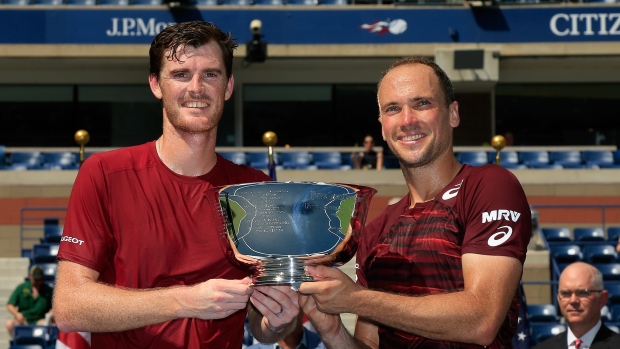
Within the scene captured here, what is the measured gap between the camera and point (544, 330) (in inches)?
459

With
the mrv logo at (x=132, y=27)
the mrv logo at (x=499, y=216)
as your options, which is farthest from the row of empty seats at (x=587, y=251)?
the mrv logo at (x=132, y=27)

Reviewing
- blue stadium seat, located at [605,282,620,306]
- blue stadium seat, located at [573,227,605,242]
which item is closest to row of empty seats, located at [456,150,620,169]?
blue stadium seat, located at [573,227,605,242]

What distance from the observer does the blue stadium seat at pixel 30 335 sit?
1176 cm

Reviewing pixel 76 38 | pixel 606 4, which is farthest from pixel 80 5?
pixel 606 4

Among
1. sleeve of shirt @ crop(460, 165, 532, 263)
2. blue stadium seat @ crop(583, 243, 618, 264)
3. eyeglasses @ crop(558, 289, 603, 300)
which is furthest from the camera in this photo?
blue stadium seat @ crop(583, 243, 618, 264)

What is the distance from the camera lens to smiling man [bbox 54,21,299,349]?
11.6 feet

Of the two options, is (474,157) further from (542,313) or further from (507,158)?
(542,313)

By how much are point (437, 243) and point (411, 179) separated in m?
0.35

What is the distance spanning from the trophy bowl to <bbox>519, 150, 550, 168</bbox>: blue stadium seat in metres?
17.6

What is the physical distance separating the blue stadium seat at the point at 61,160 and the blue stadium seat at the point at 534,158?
880cm

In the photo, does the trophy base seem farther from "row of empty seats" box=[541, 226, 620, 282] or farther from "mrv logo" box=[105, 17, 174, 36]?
"mrv logo" box=[105, 17, 174, 36]

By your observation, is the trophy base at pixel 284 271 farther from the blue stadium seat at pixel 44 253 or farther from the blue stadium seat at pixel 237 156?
the blue stadium seat at pixel 237 156

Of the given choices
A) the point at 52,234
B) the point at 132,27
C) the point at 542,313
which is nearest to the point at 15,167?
the point at 52,234

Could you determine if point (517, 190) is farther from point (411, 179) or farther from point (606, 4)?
point (606, 4)
